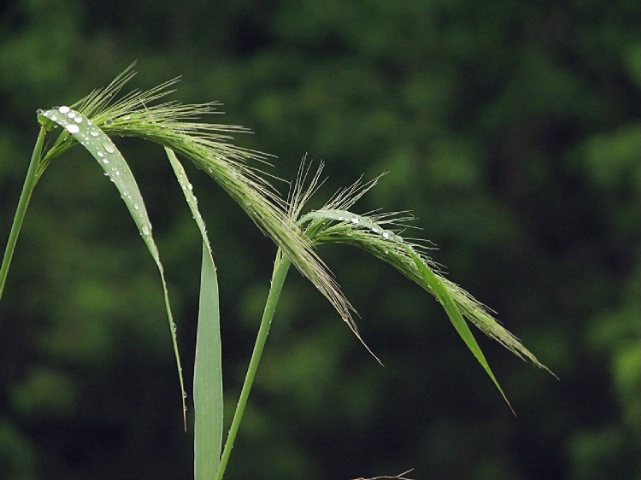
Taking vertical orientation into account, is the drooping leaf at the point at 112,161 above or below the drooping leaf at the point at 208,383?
above

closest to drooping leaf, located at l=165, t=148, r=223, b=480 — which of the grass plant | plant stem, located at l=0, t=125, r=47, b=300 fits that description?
the grass plant

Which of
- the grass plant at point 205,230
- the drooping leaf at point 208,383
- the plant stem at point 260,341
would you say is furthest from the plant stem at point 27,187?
the plant stem at point 260,341

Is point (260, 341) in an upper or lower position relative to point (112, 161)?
lower

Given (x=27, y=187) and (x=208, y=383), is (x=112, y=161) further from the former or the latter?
(x=208, y=383)

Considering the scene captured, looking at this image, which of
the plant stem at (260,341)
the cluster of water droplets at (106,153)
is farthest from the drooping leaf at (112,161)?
the plant stem at (260,341)

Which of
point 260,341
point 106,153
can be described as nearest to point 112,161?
point 106,153

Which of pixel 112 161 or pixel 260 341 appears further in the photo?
pixel 260 341

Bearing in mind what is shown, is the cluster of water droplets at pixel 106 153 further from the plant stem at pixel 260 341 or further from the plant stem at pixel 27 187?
the plant stem at pixel 260 341

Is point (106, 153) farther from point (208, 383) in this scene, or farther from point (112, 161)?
point (208, 383)

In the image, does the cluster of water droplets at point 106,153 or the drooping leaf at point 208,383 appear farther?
the drooping leaf at point 208,383

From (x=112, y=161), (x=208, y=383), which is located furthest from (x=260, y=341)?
(x=112, y=161)
